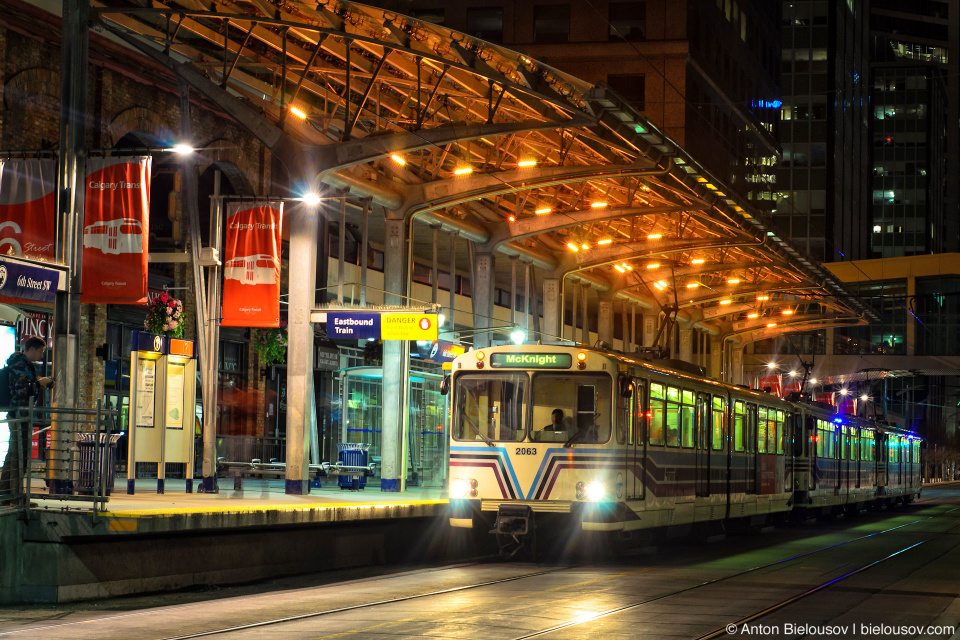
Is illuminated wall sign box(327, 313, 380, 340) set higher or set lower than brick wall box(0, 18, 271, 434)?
lower

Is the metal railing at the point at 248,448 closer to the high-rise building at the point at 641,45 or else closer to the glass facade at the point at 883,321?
the high-rise building at the point at 641,45

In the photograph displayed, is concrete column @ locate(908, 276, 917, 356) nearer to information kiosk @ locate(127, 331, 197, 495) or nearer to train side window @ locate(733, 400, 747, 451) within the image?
train side window @ locate(733, 400, 747, 451)

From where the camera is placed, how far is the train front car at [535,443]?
19531 mm

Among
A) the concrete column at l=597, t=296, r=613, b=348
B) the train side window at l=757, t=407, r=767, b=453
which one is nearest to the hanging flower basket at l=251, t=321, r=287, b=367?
the train side window at l=757, t=407, r=767, b=453

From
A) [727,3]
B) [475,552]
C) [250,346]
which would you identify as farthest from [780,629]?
[727,3]

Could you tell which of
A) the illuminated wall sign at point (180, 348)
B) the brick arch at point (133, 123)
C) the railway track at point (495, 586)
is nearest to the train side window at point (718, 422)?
the railway track at point (495, 586)

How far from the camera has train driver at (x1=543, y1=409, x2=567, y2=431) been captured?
19902mm

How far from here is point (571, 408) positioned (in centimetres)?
1995

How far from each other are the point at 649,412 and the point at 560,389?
66.9 inches

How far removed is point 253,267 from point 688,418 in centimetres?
794

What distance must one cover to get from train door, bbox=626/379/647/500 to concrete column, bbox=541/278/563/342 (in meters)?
17.7

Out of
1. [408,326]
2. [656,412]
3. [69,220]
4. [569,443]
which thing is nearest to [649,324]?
[408,326]

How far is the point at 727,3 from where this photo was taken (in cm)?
6700

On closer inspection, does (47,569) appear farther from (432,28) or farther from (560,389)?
(432,28)
